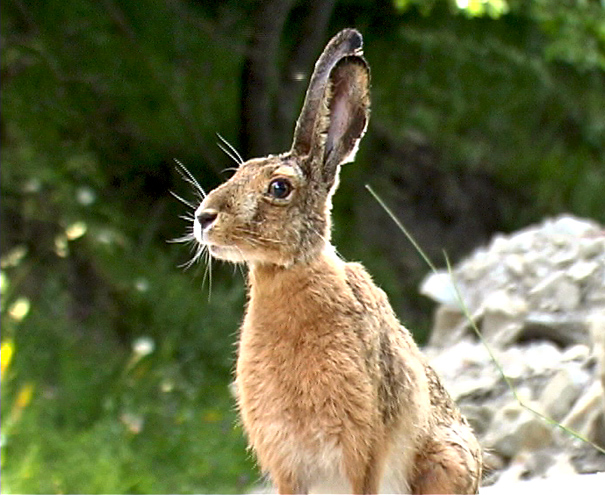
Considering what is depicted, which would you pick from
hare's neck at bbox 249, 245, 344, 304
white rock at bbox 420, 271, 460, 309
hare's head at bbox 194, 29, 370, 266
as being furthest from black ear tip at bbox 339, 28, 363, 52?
white rock at bbox 420, 271, 460, 309

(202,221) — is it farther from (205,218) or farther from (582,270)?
(582,270)

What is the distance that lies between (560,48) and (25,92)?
11.7 ft

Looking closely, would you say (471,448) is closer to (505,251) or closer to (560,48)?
(505,251)

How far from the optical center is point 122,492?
5660mm

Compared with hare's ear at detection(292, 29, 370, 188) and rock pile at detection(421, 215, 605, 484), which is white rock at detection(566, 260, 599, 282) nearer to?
rock pile at detection(421, 215, 605, 484)

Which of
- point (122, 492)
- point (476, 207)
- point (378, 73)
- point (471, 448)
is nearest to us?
point (471, 448)

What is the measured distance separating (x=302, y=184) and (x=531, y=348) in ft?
9.67

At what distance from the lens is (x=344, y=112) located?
309 centimetres

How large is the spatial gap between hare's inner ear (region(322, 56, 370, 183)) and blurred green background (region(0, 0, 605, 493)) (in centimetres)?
259

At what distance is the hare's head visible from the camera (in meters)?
2.93

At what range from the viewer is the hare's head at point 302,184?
293 cm

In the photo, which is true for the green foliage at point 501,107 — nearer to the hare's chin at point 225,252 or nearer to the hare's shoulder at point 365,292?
the hare's shoulder at point 365,292

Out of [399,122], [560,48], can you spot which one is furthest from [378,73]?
[560,48]

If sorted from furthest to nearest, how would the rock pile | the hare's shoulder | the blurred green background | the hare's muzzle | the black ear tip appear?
the blurred green background < the rock pile < the hare's shoulder < the black ear tip < the hare's muzzle
